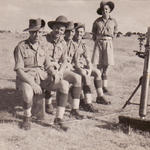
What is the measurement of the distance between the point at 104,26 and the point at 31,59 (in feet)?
13.5

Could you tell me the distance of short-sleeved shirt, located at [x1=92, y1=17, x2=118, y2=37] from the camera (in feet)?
34.9

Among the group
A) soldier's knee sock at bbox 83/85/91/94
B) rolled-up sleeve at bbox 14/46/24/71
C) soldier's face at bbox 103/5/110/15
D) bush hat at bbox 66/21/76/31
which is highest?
soldier's face at bbox 103/5/110/15

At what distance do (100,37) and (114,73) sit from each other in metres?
5.95

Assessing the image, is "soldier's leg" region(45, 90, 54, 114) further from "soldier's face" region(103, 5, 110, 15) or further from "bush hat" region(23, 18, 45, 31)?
"soldier's face" region(103, 5, 110, 15)

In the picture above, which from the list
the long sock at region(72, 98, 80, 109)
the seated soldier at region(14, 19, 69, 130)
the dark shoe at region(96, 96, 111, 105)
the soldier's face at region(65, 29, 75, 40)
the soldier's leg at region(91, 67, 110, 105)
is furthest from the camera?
the dark shoe at region(96, 96, 111, 105)

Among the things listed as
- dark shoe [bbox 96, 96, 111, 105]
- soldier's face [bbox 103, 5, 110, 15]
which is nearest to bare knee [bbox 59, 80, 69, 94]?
dark shoe [bbox 96, 96, 111, 105]

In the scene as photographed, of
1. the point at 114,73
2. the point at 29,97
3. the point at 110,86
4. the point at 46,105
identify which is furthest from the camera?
the point at 114,73

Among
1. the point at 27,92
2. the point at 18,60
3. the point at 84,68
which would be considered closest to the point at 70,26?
the point at 84,68

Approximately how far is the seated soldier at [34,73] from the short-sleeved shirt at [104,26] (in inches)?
146

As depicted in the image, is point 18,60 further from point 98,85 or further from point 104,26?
point 104,26

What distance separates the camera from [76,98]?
7609 mm

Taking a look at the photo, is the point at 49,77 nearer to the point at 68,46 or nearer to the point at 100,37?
the point at 68,46

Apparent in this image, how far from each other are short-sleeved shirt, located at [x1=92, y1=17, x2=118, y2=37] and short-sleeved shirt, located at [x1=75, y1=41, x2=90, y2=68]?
201 cm

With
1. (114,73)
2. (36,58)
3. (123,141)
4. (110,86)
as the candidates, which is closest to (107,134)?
(123,141)
